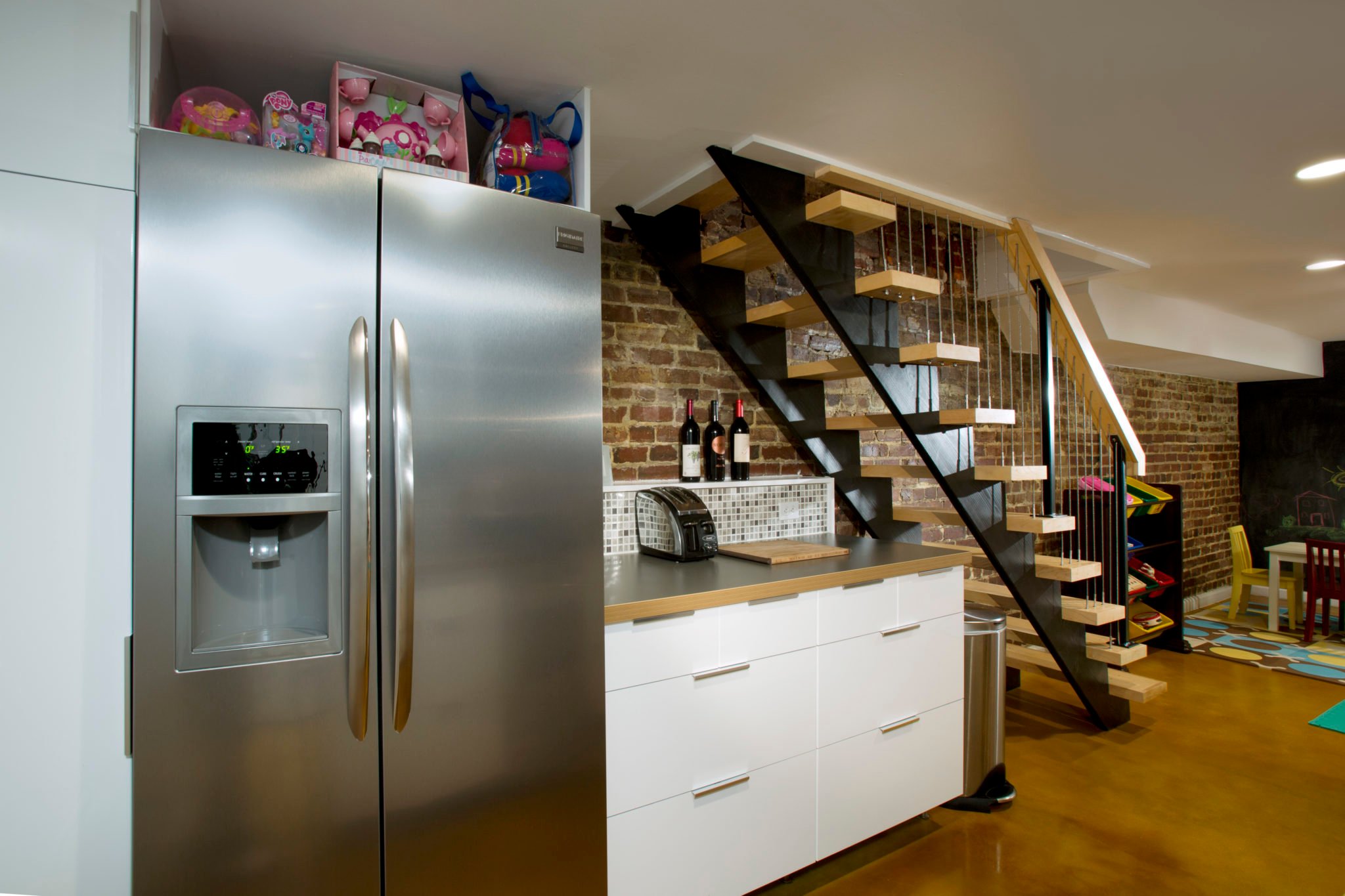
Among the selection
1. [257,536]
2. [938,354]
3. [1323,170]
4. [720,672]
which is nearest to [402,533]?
[257,536]

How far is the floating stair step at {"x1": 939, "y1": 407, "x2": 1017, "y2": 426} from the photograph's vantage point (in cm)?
238

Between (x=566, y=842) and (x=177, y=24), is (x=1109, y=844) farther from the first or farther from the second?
(x=177, y=24)

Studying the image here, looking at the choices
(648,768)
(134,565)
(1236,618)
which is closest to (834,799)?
(648,768)

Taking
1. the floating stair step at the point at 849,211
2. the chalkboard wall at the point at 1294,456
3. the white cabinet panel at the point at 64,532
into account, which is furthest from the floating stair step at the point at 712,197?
the chalkboard wall at the point at 1294,456

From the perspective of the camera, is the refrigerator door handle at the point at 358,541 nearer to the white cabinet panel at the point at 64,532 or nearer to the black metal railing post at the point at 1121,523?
the white cabinet panel at the point at 64,532

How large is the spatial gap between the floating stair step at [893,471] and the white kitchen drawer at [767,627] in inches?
36.9

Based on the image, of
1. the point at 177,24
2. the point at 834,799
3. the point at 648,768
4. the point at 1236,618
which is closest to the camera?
the point at 177,24

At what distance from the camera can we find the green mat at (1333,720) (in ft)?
11.1

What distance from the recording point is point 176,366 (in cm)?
124

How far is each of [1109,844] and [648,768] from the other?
1768mm

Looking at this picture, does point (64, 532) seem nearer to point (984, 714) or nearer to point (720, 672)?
point (720, 672)

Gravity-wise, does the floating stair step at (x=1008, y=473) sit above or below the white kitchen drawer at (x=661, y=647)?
above

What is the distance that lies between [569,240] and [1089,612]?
2.75 m

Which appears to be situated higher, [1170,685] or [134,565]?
[134,565]
